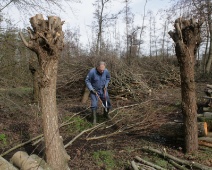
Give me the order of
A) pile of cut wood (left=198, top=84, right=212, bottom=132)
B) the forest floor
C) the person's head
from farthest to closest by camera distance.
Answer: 1. the person's head
2. pile of cut wood (left=198, top=84, right=212, bottom=132)
3. the forest floor

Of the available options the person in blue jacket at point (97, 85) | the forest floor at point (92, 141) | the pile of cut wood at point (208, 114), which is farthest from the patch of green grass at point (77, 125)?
the pile of cut wood at point (208, 114)

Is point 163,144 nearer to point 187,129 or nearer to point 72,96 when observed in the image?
A: point 187,129

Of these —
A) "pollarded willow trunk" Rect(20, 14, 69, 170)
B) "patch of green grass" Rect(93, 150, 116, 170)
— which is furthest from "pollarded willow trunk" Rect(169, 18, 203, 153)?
"pollarded willow trunk" Rect(20, 14, 69, 170)

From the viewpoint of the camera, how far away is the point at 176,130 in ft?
18.0

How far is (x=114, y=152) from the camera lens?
16.7 feet

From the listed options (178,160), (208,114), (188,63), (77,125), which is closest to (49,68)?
(188,63)

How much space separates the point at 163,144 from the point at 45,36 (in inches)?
139

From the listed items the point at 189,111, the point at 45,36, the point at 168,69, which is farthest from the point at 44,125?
the point at 168,69

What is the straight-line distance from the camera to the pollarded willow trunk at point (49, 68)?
3699 mm

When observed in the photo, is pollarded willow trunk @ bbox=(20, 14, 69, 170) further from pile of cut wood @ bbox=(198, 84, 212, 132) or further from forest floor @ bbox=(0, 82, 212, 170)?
pile of cut wood @ bbox=(198, 84, 212, 132)

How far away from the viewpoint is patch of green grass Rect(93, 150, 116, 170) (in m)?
4.52

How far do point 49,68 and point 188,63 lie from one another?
8.75 ft

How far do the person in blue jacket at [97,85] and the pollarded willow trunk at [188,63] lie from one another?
2.67m

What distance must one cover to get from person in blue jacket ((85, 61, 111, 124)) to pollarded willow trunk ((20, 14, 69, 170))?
10.1 ft
